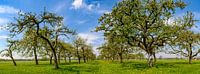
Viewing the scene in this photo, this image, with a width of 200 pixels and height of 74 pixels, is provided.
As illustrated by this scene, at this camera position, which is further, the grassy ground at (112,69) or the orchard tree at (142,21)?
the orchard tree at (142,21)

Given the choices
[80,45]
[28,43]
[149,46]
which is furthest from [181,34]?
[80,45]

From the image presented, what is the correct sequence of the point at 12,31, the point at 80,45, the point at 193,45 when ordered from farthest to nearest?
the point at 80,45, the point at 193,45, the point at 12,31

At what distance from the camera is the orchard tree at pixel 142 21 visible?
178ft

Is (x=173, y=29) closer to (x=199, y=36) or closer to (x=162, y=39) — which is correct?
(x=162, y=39)

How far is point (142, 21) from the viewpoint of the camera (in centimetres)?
5444

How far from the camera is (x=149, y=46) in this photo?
56062 millimetres

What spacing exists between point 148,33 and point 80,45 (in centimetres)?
7054

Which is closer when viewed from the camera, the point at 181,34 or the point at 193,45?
the point at 181,34

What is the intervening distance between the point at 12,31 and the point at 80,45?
74.5 metres

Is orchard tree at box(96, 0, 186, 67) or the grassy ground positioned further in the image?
orchard tree at box(96, 0, 186, 67)

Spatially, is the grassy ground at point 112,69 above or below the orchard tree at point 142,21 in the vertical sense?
below

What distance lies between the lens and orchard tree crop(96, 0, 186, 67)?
54.1 metres

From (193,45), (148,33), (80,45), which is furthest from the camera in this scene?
(80,45)

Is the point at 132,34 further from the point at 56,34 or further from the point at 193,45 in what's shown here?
the point at 193,45
